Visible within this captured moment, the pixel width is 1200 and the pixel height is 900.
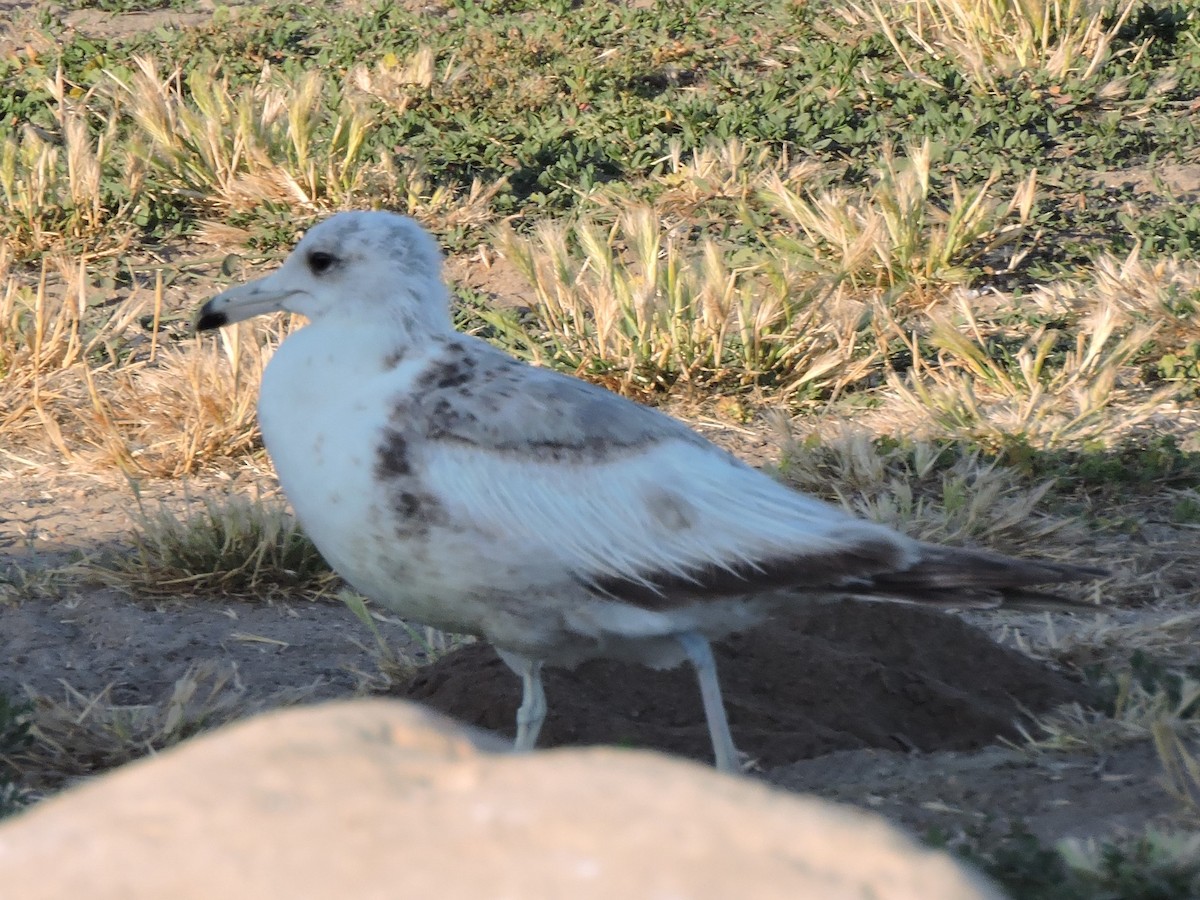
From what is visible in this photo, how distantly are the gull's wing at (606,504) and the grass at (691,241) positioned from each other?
82 centimetres

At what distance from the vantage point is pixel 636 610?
3676mm

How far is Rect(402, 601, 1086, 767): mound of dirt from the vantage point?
4293 mm

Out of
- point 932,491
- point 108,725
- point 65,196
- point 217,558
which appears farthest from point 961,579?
point 65,196

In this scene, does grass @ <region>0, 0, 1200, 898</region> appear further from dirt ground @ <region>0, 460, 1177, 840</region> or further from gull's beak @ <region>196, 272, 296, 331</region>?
gull's beak @ <region>196, 272, 296, 331</region>

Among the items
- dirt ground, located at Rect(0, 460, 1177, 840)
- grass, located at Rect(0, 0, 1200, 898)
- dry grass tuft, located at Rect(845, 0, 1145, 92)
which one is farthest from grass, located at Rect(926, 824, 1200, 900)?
dry grass tuft, located at Rect(845, 0, 1145, 92)

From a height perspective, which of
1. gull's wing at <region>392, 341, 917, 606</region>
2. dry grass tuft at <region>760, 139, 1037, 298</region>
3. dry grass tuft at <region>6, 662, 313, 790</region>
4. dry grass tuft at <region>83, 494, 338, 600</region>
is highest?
gull's wing at <region>392, 341, 917, 606</region>

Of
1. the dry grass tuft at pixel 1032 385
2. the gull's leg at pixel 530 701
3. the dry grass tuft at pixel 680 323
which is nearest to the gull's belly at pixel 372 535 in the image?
the gull's leg at pixel 530 701

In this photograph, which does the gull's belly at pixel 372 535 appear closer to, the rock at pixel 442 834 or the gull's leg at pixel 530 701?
the gull's leg at pixel 530 701

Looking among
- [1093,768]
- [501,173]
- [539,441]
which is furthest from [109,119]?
[1093,768]

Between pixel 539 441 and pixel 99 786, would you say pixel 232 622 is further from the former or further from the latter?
pixel 99 786

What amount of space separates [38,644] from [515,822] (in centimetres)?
354

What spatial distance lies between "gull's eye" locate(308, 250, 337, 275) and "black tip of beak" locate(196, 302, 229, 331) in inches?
10.9

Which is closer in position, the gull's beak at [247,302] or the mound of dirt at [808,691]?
the gull's beak at [247,302]

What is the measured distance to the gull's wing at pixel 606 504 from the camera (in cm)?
361
